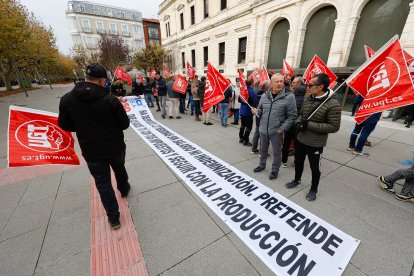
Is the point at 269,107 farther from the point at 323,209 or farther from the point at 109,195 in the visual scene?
the point at 109,195

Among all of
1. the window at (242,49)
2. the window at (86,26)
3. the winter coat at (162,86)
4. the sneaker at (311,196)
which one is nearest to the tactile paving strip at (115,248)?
the sneaker at (311,196)

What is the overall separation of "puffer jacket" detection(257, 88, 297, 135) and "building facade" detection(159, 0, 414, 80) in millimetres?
8228

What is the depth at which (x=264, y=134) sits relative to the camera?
3.55 meters

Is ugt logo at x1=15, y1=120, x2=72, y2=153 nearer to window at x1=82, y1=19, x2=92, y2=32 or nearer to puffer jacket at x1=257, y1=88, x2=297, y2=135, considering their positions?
puffer jacket at x1=257, y1=88, x2=297, y2=135

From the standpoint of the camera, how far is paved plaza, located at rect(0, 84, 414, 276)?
78.9 inches

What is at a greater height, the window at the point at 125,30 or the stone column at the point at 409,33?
the window at the point at 125,30

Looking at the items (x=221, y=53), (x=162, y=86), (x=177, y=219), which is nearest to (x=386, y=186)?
(x=177, y=219)

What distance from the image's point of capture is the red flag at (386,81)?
269cm

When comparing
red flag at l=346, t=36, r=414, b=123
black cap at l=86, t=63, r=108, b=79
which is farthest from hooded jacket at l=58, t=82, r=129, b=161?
red flag at l=346, t=36, r=414, b=123

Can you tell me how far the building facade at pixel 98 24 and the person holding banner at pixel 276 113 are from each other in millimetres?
49430

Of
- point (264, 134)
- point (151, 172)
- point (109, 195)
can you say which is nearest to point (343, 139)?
point (264, 134)

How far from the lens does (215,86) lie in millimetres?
5156

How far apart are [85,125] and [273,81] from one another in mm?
2855

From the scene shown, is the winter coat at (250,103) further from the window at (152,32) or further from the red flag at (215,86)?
the window at (152,32)
